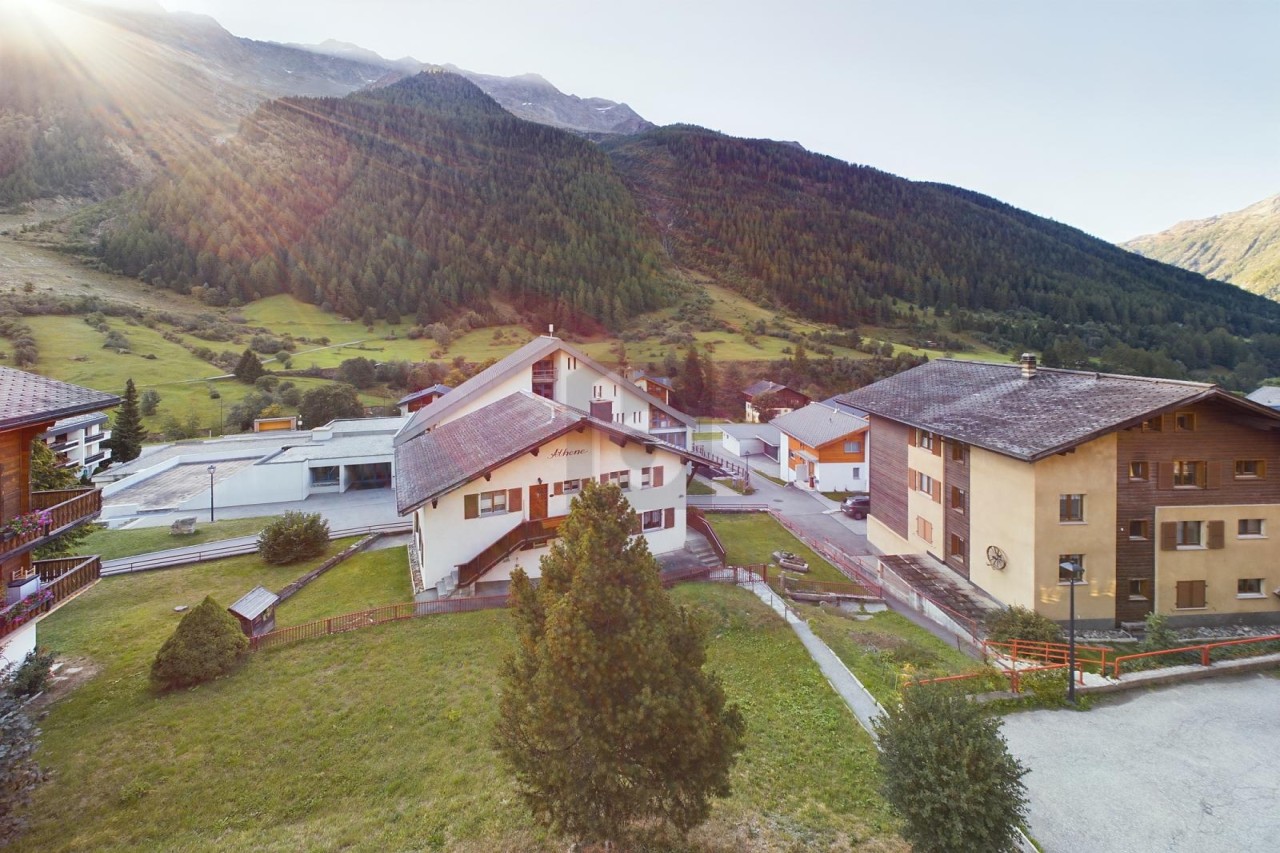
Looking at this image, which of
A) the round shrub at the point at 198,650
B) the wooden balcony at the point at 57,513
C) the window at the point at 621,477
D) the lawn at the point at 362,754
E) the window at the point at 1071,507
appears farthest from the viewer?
the window at the point at 621,477

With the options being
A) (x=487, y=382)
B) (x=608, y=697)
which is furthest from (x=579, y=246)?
(x=608, y=697)

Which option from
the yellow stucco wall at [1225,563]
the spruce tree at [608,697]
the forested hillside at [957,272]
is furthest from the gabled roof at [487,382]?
the forested hillside at [957,272]

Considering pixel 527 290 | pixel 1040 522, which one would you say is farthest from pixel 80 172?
pixel 1040 522

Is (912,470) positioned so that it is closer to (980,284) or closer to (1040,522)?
(1040,522)

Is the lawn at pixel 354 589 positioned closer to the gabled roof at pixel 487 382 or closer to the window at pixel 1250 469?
the gabled roof at pixel 487 382

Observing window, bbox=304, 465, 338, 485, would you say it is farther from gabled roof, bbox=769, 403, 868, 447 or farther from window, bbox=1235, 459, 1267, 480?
window, bbox=1235, 459, 1267, 480

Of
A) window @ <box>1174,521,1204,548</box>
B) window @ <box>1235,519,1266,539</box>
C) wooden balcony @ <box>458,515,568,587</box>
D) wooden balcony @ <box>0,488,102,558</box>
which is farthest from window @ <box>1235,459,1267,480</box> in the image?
wooden balcony @ <box>0,488,102,558</box>
